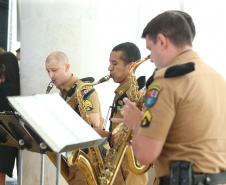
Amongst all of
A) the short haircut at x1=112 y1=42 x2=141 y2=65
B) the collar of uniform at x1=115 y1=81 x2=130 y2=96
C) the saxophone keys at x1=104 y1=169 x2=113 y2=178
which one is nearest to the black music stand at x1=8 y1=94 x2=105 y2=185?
the saxophone keys at x1=104 y1=169 x2=113 y2=178

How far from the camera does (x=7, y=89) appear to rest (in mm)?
5090

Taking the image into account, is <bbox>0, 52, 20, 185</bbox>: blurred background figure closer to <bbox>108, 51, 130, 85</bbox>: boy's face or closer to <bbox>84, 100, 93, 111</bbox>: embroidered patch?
<bbox>84, 100, 93, 111</bbox>: embroidered patch

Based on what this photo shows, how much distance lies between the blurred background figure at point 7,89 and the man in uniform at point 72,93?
2.26 ft

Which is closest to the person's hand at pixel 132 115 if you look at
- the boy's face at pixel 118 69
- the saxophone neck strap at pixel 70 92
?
the boy's face at pixel 118 69

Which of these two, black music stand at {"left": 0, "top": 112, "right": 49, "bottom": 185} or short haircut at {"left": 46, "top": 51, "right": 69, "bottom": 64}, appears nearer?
black music stand at {"left": 0, "top": 112, "right": 49, "bottom": 185}

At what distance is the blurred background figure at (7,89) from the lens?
497 cm

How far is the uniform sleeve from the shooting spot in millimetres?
2117

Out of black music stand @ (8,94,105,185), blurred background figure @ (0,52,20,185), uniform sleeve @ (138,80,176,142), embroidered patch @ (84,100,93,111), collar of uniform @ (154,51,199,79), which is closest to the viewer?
uniform sleeve @ (138,80,176,142)

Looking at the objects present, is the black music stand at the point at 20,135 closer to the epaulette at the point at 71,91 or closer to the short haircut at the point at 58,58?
the epaulette at the point at 71,91

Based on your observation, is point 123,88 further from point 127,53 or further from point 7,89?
point 7,89

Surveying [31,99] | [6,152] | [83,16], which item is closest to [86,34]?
[83,16]

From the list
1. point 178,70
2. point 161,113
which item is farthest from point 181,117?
point 178,70

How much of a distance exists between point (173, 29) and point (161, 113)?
17.9 inches

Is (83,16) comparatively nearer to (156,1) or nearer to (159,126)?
(156,1)
